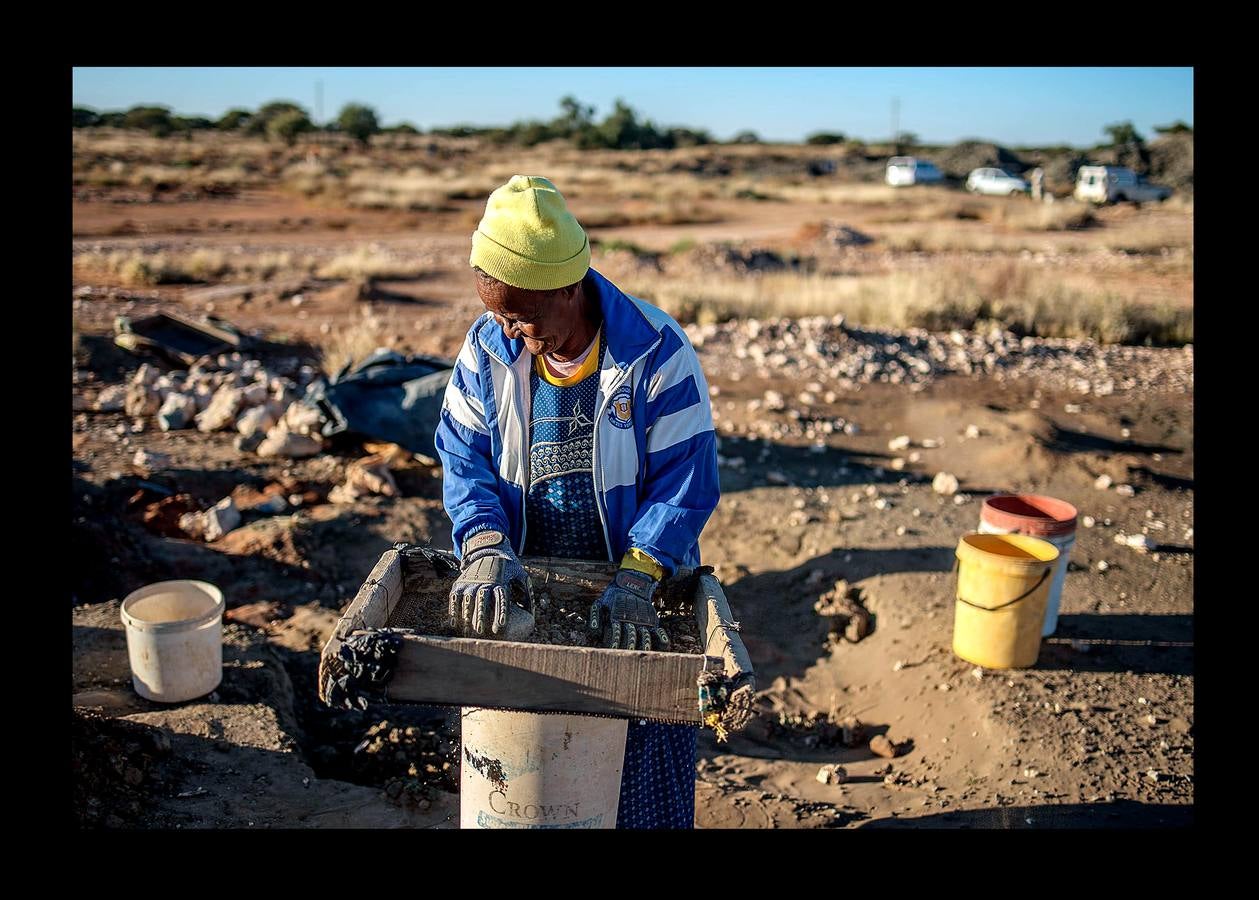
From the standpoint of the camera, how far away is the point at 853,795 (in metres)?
4.12

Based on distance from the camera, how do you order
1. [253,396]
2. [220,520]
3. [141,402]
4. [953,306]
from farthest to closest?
1. [953,306]
2. [141,402]
3. [253,396]
4. [220,520]

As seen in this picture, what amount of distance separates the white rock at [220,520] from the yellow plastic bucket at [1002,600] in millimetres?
3973

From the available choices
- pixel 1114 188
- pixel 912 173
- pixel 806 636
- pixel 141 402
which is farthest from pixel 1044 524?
pixel 912 173

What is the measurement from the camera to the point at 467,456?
2.73m

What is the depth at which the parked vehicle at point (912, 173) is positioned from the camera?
121 ft

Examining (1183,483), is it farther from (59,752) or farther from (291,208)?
(291,208)

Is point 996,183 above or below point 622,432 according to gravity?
above

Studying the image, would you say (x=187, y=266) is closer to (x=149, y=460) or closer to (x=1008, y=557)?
(x=149, y=460)

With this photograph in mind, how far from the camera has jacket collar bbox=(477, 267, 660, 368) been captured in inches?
102

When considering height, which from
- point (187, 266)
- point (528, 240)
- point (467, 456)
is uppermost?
point (187, 266)

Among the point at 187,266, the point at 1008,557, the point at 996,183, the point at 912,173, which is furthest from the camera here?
the point at 912,173

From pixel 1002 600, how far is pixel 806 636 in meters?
1.18

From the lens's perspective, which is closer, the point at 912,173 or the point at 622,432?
the point at 622,432

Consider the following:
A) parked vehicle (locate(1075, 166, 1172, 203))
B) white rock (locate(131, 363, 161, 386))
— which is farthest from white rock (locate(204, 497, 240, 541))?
parked vehicle (locate(1075, 166, 1172, 203))
